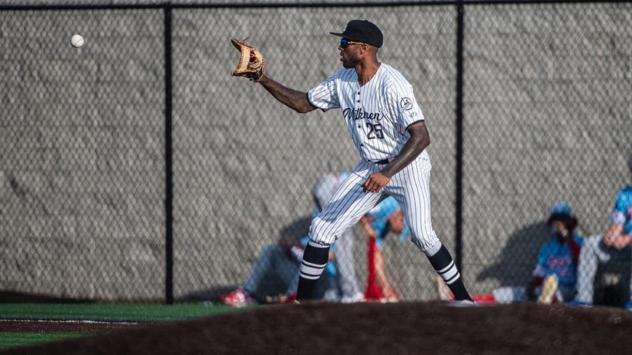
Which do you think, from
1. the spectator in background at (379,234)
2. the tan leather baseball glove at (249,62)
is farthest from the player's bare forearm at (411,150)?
the spectator in background at (379,234)

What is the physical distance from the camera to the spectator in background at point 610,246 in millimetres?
12211

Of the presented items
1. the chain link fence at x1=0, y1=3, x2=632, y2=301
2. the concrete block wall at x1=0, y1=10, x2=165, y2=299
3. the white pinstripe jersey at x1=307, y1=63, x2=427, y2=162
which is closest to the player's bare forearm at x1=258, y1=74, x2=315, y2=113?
the white pinstripe jersey at x1=307, y1=63, x2=427, y2=162

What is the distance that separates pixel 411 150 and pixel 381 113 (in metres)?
0.43

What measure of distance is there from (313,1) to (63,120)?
10.1 feet

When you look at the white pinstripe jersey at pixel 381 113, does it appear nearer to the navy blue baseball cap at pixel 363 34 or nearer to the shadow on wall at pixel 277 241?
the navy blue baseball cap at pixel 363 34

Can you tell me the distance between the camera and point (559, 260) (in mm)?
12711

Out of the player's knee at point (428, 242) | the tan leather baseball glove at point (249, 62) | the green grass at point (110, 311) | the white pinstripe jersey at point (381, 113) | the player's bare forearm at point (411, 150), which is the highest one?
the tan leather baseball glove at point (249, 62)

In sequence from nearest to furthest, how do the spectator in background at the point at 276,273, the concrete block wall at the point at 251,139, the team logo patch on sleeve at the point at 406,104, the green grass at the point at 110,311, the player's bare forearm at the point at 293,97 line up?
the team logo patch on sleeve at the point at 406,104 → the player's bare forearm at the point at 293,97 → the green grass at the point at 110,311 → the spectator in background at the point at 276,273 → the concrete block wall at the point at 251,139

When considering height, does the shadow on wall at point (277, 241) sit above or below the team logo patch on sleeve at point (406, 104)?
below

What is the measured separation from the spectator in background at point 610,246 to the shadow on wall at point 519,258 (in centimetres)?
94

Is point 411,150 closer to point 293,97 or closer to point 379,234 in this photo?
point 293,97

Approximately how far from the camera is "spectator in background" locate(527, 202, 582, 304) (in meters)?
12.6

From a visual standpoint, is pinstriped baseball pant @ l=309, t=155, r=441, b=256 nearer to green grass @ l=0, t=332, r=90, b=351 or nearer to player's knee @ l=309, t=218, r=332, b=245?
player's knee @ l=309, t=218, r=332, b=245

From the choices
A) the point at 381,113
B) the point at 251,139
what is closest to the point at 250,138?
the point at 251,139
